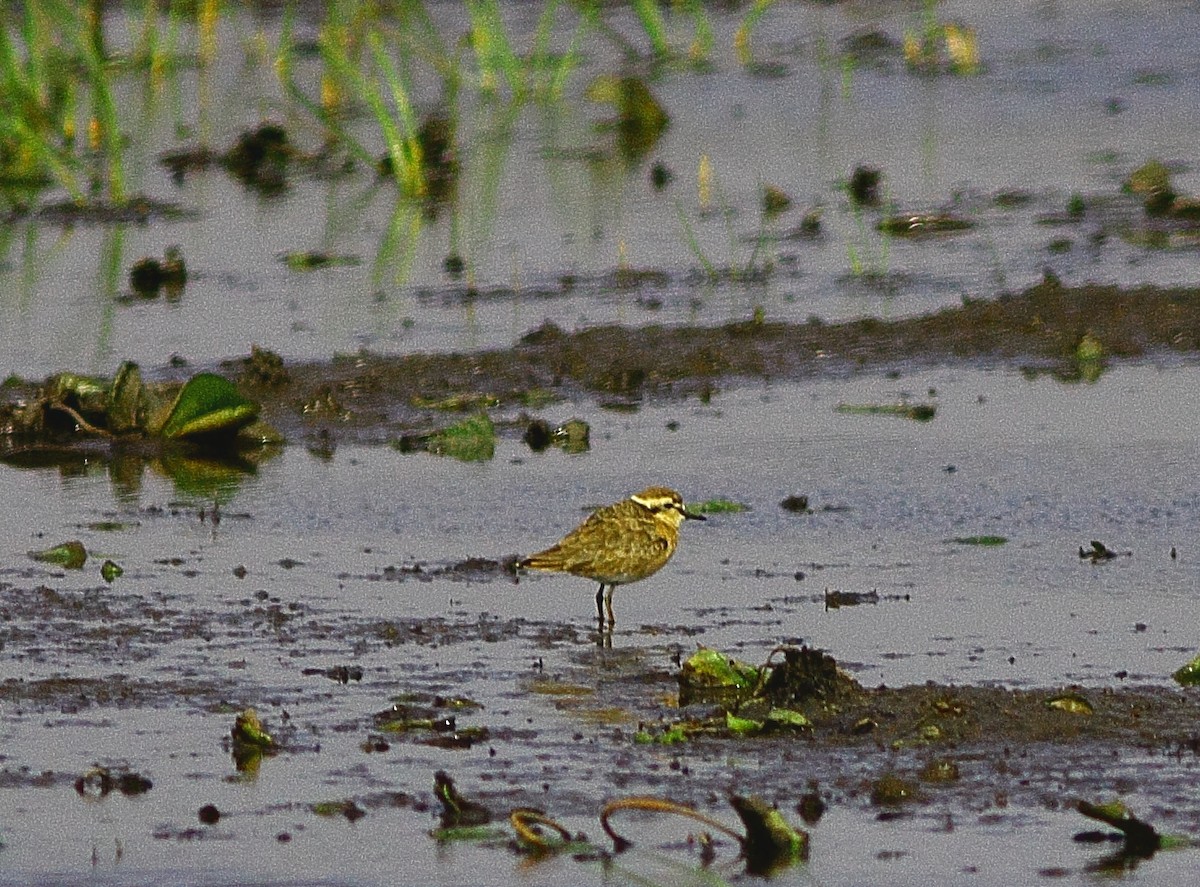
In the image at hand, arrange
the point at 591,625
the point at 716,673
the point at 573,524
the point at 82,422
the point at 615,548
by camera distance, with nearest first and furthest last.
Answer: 1. the point at 716,673
2. the point at 591,625
3. the point at 615,548
4. the point at 573,524
5. the point at 82,422

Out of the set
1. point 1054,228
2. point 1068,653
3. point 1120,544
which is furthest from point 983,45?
point 1068,653

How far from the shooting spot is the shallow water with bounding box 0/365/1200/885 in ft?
19.7

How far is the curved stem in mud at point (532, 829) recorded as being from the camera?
231 inches

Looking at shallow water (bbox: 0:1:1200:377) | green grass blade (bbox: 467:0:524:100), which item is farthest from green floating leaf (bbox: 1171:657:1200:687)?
green grass blade (bbox: 467:0:524:100)

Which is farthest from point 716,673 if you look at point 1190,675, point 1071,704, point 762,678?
point 1190,675

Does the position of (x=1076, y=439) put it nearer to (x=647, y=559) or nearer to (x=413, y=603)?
(x=647, y=559)

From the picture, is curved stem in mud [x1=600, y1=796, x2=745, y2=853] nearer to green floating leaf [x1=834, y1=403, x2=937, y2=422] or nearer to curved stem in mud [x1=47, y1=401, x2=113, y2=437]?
green floating leaf [x1=834, y1=403, x2=937, y2=422]

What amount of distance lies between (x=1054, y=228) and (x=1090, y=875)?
9.67 m

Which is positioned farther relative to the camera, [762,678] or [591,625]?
[591,625]

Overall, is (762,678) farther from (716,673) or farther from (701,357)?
(701,357)

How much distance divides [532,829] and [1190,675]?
7.09 ft

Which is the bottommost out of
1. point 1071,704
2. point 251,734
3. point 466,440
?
point 251,734

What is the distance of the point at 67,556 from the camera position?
354 inches

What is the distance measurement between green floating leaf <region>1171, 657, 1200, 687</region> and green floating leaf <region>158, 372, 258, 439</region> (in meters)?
4.82
